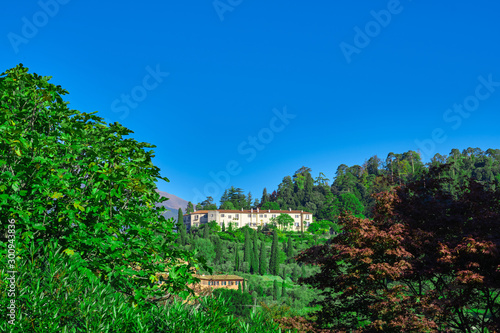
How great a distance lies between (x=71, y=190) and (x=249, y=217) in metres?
110

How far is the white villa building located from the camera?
110500 mm

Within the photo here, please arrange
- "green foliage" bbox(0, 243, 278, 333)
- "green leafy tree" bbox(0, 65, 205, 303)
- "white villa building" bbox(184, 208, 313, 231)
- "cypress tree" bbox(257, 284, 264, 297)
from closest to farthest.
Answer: "green foliage" bbox(0, 243, 278, 333)
"green leafy tree" bbox(0, 65, 205, 303)
"cypress tree" bbox(257, 284, 264, 297)
"white villa building" bbox(184, 208, 313, 231)

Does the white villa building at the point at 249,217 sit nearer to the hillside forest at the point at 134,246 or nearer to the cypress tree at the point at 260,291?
the cypress tree at the point at 260,291

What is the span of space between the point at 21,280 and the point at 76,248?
147cm

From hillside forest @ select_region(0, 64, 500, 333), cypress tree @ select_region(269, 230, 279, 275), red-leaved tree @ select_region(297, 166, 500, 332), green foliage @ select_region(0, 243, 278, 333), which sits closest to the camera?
green foliage @ select_region(0, 243, 278, 333)

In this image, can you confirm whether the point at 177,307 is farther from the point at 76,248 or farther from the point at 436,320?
the point at 436,320

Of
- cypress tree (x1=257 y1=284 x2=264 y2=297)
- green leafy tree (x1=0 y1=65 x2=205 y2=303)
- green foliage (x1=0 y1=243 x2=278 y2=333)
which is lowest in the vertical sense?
cypress tree (x1=257 y1=284 x2=264 y2=297)

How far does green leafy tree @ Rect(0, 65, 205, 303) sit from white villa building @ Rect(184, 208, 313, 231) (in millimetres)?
104086

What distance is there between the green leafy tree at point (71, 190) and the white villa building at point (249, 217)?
104 m

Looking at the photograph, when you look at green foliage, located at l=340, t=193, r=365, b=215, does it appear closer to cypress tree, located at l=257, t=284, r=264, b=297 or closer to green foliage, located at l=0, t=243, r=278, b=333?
cypress tree, located at l=257, t=284, r=264, b=297

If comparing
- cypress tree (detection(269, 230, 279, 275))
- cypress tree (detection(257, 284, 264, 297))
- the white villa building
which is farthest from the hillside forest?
the white villa building

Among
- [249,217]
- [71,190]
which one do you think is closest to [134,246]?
[71,190]

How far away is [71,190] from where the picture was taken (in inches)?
182

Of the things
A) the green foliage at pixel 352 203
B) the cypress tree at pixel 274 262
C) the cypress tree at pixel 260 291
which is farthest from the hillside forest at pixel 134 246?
the green foliage at pixel 352 203
